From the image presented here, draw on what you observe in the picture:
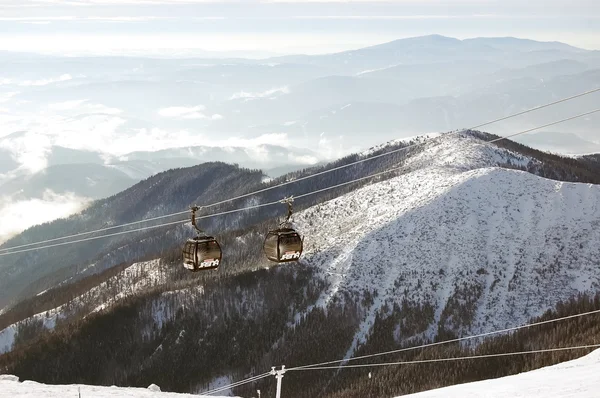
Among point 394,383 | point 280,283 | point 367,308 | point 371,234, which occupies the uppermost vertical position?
point 371,234

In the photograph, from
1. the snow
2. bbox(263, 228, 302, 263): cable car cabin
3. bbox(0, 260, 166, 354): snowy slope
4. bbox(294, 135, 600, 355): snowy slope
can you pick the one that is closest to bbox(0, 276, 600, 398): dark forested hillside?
bbox(294, 135, 600, 355): snowy slope

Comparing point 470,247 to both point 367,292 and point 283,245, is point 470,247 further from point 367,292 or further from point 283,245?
point 283,245

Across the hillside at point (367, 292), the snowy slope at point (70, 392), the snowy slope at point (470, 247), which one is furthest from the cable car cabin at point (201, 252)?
the snowy slope at point (470, 247)

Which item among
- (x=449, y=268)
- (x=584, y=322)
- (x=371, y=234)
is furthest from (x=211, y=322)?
(x=584, y=322)

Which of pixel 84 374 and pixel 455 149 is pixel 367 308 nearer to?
pixel 84 374

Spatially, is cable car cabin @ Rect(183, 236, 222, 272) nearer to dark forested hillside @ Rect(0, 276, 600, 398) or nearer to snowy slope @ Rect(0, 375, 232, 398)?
snowy slope @ Rect(0, 375, 232, 398)

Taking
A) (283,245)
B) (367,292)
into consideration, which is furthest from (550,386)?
(367,292)
